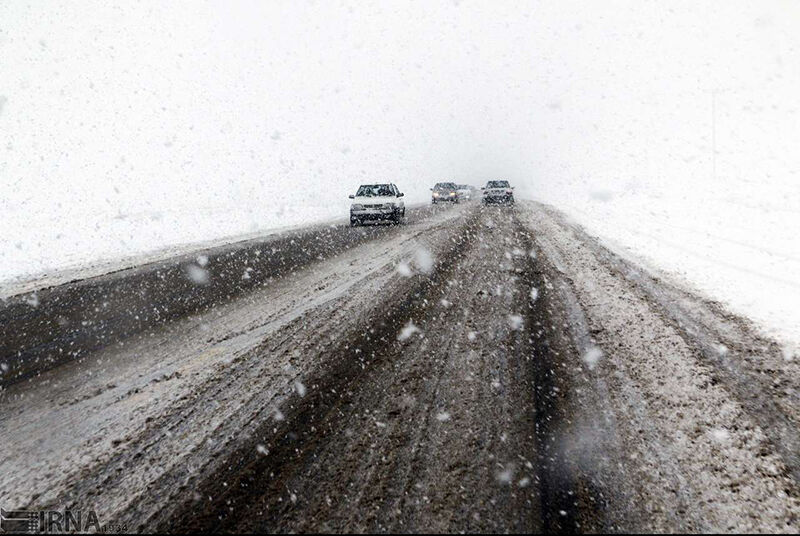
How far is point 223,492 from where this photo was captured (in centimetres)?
255

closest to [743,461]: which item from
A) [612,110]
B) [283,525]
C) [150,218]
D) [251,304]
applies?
[283,525]

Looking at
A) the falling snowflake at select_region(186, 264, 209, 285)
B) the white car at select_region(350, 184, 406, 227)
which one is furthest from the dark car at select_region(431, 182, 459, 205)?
the falling snowflake at select_region(186, 264, 209, 285)

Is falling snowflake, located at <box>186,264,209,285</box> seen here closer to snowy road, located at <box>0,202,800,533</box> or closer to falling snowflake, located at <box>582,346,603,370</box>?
snowy road, located at <box>0,202,800,533</box>

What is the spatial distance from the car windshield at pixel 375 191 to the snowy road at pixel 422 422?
1201cm

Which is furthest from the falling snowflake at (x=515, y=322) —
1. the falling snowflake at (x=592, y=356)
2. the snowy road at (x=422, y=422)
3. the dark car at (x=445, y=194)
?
the dark car at (x=445, y=194)

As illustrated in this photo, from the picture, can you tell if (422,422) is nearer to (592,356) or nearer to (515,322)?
(592,356)

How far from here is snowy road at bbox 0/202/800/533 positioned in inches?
95.6

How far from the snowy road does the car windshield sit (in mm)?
12013

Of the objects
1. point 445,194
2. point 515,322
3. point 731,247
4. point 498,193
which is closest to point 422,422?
point 515,322

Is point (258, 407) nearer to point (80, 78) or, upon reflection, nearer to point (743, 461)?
point (743, 461)

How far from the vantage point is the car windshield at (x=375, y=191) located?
58.0 feet

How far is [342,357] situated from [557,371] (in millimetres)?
1930

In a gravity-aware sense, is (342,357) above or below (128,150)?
below

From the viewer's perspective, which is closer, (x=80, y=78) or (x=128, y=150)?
(x=128, y=150)
